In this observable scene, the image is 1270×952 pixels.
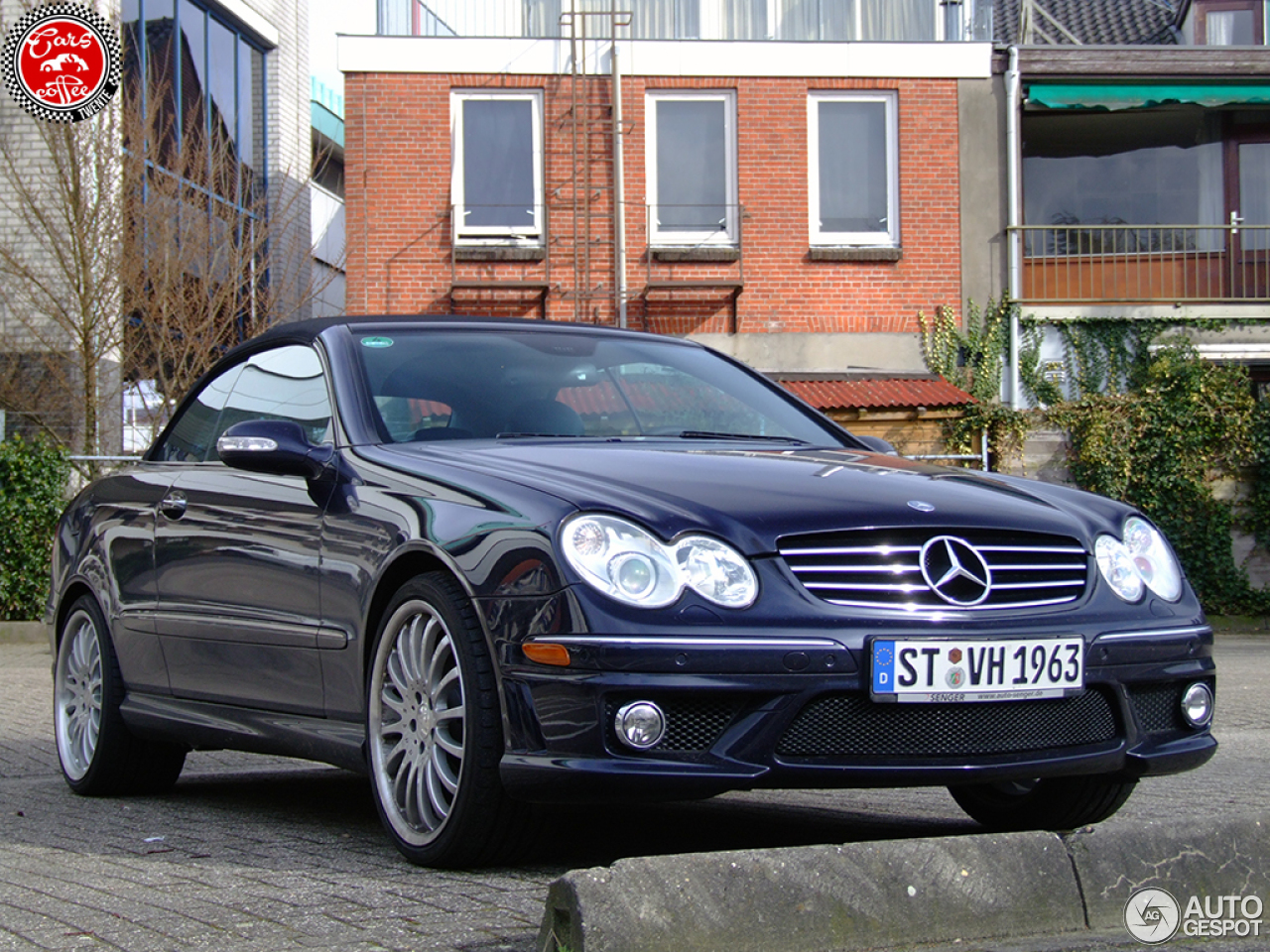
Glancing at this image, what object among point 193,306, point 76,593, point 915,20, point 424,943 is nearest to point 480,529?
point 424,943

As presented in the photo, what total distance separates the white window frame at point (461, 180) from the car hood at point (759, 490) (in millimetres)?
17920

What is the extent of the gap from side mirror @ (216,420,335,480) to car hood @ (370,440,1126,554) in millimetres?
266

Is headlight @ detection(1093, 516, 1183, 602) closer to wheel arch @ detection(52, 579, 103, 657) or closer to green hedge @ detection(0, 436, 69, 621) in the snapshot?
wheel arch @ detection(52, 579, 103, 657)

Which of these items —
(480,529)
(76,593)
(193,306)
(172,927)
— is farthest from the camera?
(193,306)

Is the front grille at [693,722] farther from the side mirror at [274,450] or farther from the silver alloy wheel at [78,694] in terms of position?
the silver alloy wheel at [78,694]

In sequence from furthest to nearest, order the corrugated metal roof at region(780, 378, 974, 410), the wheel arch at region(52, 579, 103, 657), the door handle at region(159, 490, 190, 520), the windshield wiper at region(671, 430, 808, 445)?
the corrugated metal roof at region(780, 378, 974, 410) < the wheel arch at region(52, 579, 103, 657) < the door handle at region(159, 490, 190, 520) < the windshield wiper at region(671, 430, 808, 445)

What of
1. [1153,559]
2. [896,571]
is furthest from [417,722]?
[1153,559]

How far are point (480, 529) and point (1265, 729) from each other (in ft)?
18.8

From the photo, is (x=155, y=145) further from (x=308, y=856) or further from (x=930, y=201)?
(x=308, y=856)

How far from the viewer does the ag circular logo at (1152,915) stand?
3.62 metres

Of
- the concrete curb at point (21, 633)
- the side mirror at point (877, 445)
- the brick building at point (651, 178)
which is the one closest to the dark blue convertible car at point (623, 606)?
the side mirror at point (877, 445)

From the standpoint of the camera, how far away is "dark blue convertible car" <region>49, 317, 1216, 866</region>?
3.96 m

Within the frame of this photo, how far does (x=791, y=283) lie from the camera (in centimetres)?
2269

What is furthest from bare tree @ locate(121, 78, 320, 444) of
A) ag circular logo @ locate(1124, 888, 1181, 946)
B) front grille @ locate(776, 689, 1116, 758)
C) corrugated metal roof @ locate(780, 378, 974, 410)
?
ag circular logo @ locate(1124, 888, 1181, 946)
